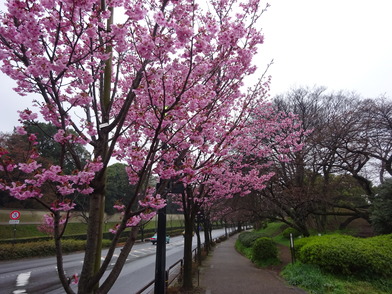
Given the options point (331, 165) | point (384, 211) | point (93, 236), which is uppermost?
point (331, 165)

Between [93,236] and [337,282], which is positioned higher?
[93,236]

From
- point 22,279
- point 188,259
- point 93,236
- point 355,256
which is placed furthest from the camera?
point 22,279

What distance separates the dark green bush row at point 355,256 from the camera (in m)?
7.28

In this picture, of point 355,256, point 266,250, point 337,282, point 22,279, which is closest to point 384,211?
point 355,256

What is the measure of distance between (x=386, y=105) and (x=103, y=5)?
1540cm

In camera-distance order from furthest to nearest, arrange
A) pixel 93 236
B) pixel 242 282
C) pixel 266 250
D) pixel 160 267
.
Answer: pixel 266 250 < pixel 242 282 < pixel 160 267 < pixel 93 236

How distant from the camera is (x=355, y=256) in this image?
7500mm

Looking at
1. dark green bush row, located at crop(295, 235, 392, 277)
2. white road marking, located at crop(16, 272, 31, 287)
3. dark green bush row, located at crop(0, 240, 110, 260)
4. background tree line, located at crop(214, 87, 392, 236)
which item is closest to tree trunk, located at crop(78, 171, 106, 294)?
dark green bush row, located at crop(295, 235, 392, 277)

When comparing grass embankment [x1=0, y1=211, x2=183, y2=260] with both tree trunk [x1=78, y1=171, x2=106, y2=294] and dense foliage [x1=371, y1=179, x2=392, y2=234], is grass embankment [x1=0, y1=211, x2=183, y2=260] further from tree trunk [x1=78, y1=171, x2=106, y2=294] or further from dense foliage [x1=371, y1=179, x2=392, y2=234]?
dense foliage [x1=371, y1=179, x2=392, y2=234]

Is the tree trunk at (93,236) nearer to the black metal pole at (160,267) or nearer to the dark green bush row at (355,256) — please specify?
the black metal pole at (160,267)

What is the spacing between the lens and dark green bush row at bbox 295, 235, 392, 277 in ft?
23.9

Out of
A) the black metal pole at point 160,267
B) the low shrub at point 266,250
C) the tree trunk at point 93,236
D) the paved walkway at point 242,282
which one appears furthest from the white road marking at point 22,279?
the low shrub at point 266,250

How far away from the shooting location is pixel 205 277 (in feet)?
35.1

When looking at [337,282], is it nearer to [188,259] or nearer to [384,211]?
[188,259]
